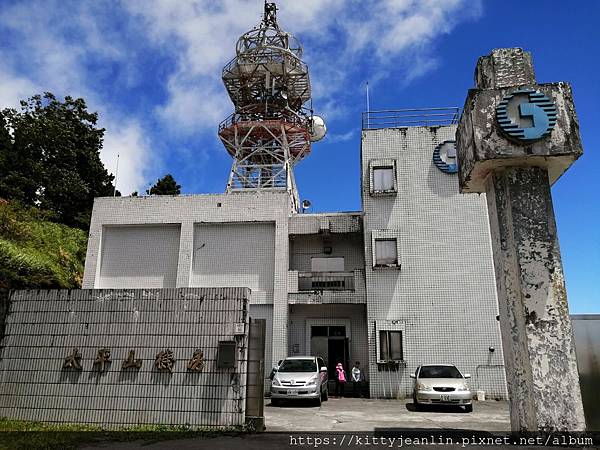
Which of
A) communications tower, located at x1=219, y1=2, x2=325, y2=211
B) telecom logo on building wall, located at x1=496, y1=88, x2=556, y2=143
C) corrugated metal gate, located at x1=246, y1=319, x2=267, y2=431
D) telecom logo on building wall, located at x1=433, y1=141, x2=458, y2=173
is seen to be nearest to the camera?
telecom logo on building wall, located at x1=496, y1=88, x2=556, y2=143

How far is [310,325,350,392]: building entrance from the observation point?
62.6 feet

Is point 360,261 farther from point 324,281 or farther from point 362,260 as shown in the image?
point 324,281

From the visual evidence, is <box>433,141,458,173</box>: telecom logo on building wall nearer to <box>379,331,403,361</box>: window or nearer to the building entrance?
<box>379,331,403,361</box>: window

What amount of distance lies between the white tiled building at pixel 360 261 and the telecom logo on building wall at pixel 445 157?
0.19 meters

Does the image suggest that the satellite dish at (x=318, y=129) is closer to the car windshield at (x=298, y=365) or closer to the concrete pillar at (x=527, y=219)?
the car windshield at (x=298, y=365)

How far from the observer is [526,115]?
7914 mm

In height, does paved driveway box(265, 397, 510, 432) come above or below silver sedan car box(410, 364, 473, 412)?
below

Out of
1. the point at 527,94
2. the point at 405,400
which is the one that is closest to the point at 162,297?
the point at 527,94

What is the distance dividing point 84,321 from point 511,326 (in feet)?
27.0

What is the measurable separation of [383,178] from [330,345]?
7.35m

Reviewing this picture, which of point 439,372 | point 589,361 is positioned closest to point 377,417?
point 439,372

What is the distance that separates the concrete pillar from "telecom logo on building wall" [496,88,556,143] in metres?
0.02

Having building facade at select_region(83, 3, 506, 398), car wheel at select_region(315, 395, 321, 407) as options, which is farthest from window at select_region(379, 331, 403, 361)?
car wheel at select_region(315, 395, 321, 407)

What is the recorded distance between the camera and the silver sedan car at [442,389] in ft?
41.8
